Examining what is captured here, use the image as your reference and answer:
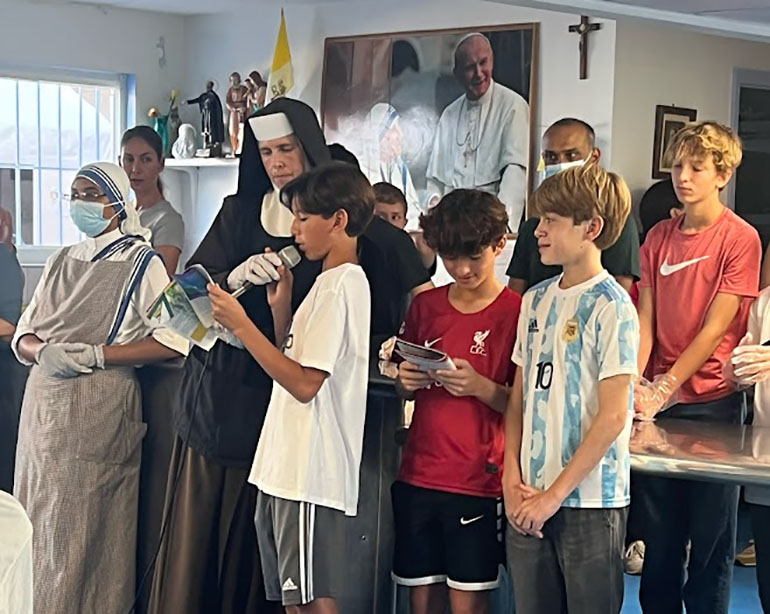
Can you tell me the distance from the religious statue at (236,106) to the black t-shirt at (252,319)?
3.26 m

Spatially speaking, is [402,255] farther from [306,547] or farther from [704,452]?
[704,452]

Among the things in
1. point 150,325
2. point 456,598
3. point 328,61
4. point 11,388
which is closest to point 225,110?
point 328,61

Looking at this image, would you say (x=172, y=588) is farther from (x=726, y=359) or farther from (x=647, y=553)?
(x=726, y=359)

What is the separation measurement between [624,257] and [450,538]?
0.69 m

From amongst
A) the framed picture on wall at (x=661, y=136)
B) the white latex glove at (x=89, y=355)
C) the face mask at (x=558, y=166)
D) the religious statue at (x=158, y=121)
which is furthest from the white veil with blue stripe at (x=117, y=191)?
the religious statue at (x=158, y=121)

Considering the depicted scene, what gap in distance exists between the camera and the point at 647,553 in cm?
247

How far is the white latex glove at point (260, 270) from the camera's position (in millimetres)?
2211

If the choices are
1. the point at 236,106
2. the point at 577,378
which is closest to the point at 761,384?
the point at 577,378

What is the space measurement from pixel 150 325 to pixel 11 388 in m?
0.67

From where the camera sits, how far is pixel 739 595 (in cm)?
361

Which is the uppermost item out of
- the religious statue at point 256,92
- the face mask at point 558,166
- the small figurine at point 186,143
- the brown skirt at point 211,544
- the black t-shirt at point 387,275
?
the religious statue at point 256,92

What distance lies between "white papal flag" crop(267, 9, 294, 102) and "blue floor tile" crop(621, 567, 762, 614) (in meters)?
2.81

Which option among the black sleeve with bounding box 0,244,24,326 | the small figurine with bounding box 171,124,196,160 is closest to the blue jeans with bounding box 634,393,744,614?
the black sleeve with bounding box 0,244,24,326

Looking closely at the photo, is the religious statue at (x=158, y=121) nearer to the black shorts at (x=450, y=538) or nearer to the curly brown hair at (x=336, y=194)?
the curly brown hair at (x=336, y=194)
